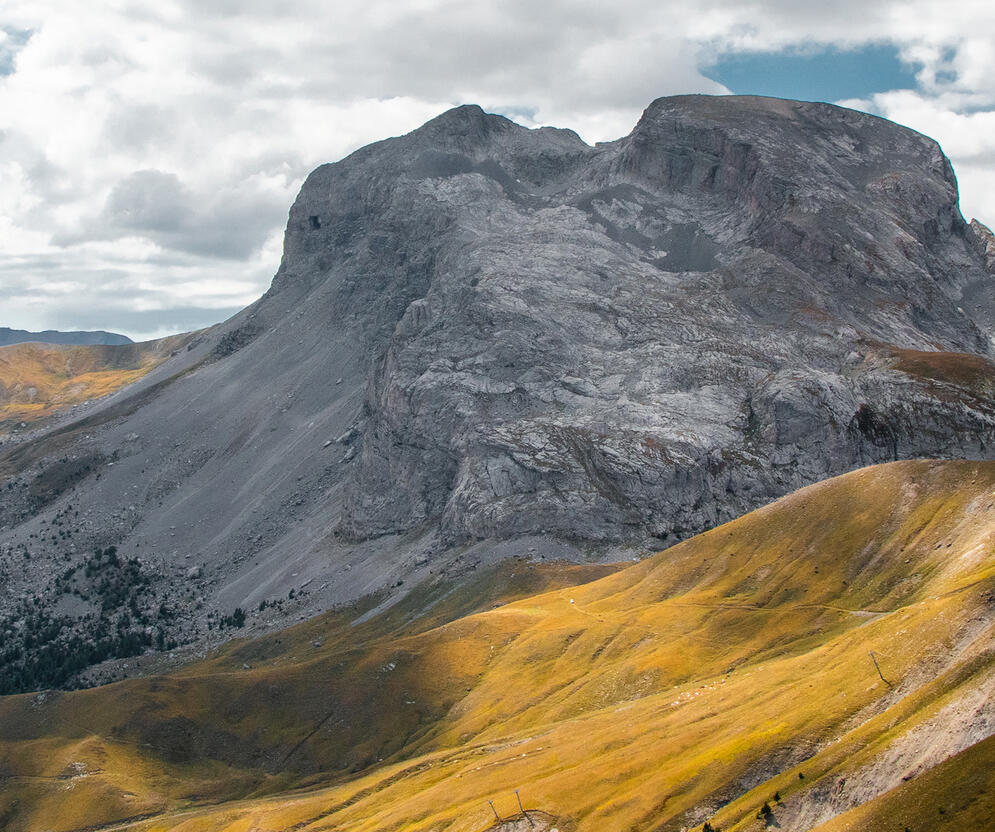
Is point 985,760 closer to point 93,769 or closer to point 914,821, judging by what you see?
point 914,821

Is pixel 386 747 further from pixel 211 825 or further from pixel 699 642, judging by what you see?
pixel 699 642

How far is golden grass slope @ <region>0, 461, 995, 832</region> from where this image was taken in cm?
6425

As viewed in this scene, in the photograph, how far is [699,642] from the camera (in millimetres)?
120562

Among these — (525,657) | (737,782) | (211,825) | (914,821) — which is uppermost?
(914,821)

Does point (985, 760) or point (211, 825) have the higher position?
point (985, 760)

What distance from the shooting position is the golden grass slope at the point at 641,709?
64.2 meters

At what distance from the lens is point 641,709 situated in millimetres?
104312

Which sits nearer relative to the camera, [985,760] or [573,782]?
[985,760]

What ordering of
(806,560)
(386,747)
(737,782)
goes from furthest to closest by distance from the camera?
(386,747), (806,560), (737,782)

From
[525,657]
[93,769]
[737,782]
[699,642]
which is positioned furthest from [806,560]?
[93,769]

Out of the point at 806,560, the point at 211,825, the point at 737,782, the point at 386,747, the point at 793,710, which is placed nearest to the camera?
the point at 737,782

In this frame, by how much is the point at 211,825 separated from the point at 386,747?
2624 centimetres

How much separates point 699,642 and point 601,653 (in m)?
16.5

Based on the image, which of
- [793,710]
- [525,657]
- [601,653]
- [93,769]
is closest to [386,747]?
[525,657]
